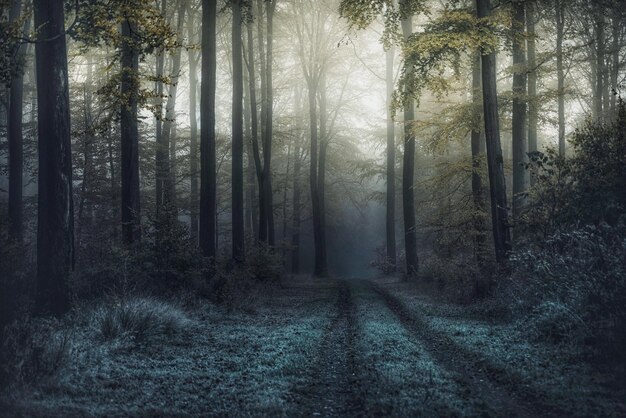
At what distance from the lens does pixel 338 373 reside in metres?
6.96

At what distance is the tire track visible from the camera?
5309 millimetres

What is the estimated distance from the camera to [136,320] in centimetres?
890

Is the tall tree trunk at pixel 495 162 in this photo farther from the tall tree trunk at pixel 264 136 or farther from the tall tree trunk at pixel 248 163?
the tall tree trunk at pixel 248 163

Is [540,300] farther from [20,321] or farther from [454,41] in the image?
[20,321]

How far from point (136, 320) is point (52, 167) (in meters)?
3.79

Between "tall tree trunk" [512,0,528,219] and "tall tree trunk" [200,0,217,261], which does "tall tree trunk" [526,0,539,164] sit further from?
"tall tree trunk" [200,0,217,261]

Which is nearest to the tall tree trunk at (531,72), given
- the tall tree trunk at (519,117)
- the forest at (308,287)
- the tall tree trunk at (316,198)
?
the forest at (308,287)

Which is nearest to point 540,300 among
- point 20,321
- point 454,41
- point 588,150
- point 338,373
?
point 588,150

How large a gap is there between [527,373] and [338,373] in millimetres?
2440

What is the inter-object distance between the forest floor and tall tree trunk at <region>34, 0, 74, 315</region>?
150cm

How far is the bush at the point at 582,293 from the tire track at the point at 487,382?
1.55 m

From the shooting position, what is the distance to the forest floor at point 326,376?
539 cm

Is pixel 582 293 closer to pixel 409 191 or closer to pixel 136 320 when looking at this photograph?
pixel 136 320

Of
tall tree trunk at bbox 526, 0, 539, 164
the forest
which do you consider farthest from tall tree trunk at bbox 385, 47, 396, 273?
tall tree trunk at bbox 526, 0, 539, 164
